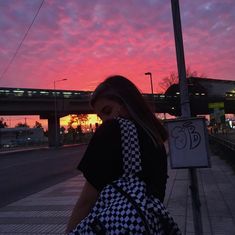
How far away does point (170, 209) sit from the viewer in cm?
774

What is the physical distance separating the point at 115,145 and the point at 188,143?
327cm

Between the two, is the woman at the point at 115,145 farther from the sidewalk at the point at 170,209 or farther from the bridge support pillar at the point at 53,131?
the bridge support pillar at the point at 53,131

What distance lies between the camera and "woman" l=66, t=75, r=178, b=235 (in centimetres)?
186

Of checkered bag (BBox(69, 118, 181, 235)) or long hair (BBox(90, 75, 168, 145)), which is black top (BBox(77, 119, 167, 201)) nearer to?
checkered bag (BBox(69, 118, 181, 235))

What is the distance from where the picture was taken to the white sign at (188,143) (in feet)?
16.1

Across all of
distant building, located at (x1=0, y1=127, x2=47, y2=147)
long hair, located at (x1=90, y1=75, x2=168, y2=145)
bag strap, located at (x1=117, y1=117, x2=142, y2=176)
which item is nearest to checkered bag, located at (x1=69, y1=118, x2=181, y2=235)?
bag strap, located at (x1=117, y1=117, x2=142, y2=176)

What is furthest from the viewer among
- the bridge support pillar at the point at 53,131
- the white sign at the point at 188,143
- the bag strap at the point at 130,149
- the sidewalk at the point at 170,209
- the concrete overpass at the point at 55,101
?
the bridge support pillar at the point at 53,131

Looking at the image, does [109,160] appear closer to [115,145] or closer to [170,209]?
[115,145]

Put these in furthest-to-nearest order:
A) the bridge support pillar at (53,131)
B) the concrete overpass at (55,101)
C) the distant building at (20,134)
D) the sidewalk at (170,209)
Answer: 1. the distant building at (20,134)
2. the bridge support pillar at (53,131)
3. the concrete overpass at (55,101)
4. the sidewalk at (170,209)

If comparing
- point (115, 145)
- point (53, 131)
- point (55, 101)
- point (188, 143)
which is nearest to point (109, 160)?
point (115, 145)

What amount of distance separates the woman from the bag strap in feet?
0.06

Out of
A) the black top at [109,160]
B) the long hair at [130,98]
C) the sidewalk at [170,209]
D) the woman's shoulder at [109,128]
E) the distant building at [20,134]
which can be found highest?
the distant building at [20,134]

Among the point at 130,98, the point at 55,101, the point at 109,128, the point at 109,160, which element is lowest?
the point at 109,160

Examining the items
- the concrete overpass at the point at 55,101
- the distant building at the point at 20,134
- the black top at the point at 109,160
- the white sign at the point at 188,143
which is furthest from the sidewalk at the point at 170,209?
the distant building at the point at 20,134
